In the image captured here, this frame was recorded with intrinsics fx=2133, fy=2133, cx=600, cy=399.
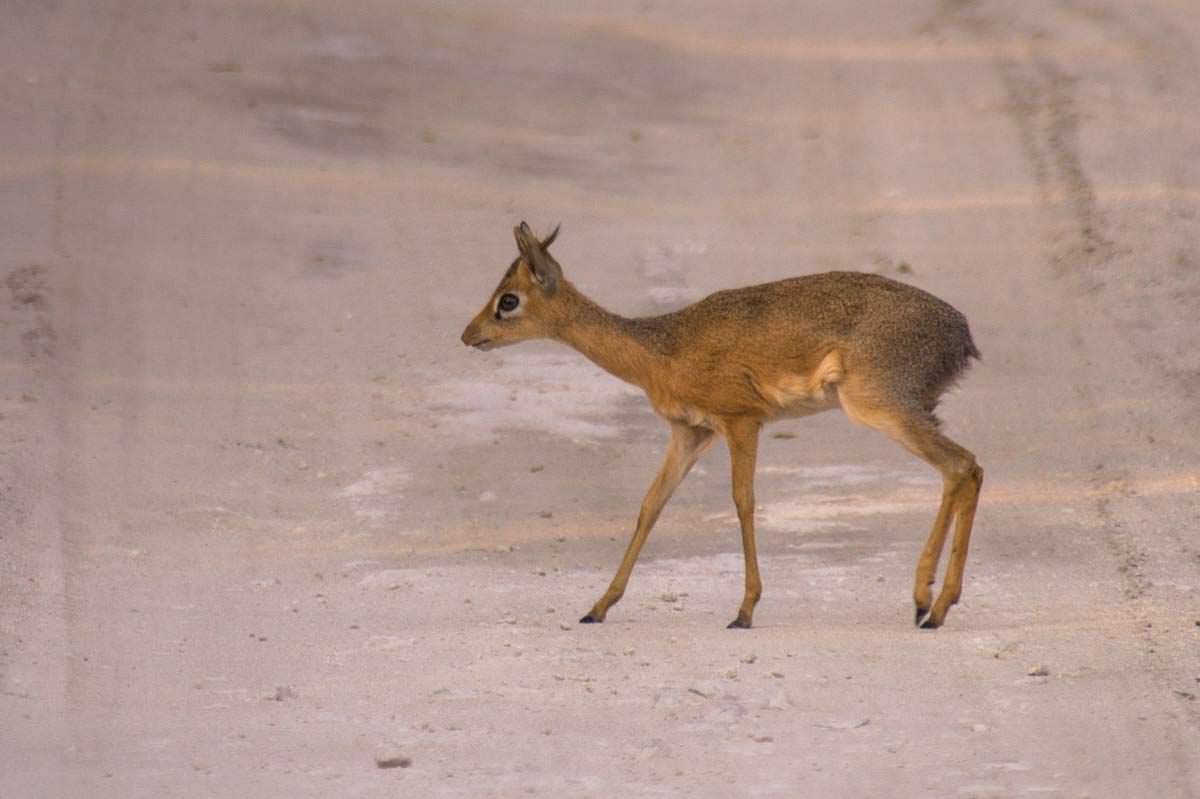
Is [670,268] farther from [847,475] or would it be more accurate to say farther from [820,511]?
[820,511]

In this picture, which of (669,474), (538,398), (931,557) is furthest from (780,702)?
(538,398)

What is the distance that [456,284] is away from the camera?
16312mm

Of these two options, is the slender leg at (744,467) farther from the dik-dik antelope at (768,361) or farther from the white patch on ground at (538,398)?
the white patch on ground at (538,398)

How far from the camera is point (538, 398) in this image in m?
14.1

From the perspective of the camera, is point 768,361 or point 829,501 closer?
point 768,361

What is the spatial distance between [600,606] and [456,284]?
682 centimetres

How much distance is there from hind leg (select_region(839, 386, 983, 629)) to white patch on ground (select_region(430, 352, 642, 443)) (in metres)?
4.11

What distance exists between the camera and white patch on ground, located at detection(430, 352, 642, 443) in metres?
13.6

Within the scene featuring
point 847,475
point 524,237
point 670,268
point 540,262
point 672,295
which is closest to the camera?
point 524,237

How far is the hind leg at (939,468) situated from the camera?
9461 millimetres

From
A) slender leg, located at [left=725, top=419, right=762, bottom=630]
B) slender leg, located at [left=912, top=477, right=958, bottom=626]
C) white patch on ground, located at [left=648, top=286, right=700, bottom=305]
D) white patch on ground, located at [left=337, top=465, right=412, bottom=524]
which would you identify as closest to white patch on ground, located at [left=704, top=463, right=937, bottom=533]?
white patch on ground, located at [left=337, top=465, right=412, bottom=524]

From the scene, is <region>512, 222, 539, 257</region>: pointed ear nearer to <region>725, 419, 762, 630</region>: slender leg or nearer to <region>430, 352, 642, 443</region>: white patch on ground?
<region>725, 419, 762, 630</region>: slender leg

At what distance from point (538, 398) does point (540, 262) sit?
3809mm

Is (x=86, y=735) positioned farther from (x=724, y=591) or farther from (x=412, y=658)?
(x=724, y=591)
